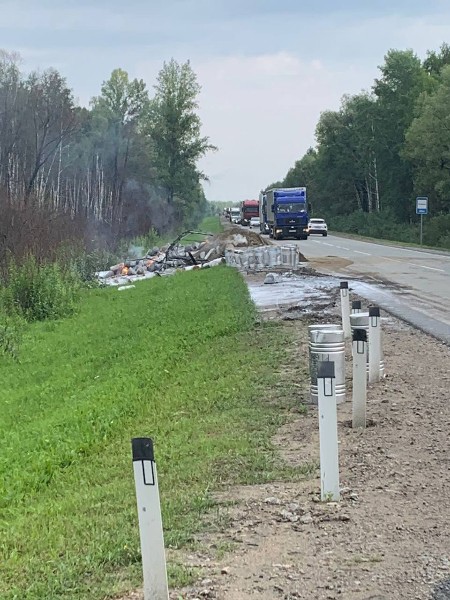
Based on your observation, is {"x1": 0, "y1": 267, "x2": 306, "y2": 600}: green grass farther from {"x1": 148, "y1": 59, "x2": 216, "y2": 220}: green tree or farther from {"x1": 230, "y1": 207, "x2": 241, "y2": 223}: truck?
{"x1": 230, "y1": 207, "x2": 241, "y2": 223}: truck

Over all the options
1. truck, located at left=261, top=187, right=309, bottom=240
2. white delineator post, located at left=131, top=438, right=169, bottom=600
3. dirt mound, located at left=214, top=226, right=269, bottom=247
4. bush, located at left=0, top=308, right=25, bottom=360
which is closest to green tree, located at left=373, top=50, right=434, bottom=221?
truck, located at left=261, top=187, right=309, bottom=240

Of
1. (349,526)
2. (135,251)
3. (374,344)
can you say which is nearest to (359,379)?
(374,344)

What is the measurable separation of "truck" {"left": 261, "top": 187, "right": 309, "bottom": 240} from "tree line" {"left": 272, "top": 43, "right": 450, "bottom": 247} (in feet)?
32.7

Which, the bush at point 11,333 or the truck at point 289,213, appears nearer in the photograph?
the bush at point 11,333

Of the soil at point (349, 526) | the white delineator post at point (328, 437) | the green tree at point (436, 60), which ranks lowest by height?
the soil at point (349, 526)

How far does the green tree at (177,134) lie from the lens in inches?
3423

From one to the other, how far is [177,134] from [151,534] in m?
84.5

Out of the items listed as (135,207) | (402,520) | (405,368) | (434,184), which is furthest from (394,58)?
(402,520)

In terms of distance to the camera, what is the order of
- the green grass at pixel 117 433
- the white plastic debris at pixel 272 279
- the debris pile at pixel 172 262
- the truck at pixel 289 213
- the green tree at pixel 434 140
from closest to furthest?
the green grass at pixel 117 433, the white plastic debris at pixel 272 279, the debris pile at pixel 172 262, the truck at pixel 289 213, the green tree at pixel 434 140

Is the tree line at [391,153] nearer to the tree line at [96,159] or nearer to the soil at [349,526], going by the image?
the tree line at [96,159]

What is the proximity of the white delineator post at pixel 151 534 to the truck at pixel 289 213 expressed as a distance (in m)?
51.8

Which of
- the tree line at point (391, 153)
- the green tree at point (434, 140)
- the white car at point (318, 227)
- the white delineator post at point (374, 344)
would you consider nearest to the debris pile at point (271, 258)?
the white delineator post at point (374, 344)

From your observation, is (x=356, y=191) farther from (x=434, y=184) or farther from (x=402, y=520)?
(x=402, y=520)

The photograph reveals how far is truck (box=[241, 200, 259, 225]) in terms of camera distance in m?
102
